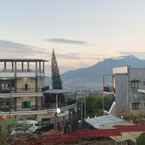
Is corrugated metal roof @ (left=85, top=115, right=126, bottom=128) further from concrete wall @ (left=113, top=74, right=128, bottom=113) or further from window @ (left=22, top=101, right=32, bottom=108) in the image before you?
window @ (left=22, top=101, right=32, bottom=108)

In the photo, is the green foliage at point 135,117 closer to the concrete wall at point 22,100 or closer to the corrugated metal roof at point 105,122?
the corrugated metal roof at point 105,122

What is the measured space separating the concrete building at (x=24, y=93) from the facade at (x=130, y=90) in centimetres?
641

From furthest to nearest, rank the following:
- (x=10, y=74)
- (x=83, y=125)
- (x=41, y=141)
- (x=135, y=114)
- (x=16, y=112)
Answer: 1. (x=10, y=74)
2. (x=16, y=112)
3. (x=135, y=114)
4. (x=83, y=125)
5. (x=41, y=141)

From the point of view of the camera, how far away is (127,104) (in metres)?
58.5

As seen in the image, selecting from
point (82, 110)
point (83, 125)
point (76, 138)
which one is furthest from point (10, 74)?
point (76, 138)

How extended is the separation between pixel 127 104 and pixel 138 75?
13.1 ft

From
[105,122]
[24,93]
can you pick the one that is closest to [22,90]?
[24,93]

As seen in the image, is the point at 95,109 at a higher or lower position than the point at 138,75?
lower

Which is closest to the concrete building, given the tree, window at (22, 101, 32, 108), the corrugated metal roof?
window at (22, 101, 32, 108)

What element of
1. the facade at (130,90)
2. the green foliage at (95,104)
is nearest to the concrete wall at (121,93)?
the facade at (130,90)

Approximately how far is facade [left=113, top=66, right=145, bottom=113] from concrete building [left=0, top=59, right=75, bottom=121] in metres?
6.41

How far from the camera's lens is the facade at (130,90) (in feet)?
190

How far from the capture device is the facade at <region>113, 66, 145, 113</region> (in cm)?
5794

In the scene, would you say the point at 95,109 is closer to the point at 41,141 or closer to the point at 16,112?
the point at 16,112
